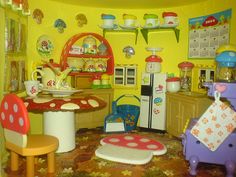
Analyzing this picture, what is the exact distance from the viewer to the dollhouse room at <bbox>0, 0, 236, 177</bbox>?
2639 mm

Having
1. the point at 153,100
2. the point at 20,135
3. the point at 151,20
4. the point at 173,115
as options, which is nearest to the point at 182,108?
the point at 173,115

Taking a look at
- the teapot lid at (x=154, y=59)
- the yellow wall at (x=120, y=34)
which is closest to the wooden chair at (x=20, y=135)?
the yellow wall at (x=120, y=34)

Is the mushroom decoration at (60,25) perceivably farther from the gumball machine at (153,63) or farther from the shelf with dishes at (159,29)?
the gumball machine at (153,63)

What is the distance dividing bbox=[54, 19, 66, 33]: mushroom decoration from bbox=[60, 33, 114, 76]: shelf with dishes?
9.0 inches

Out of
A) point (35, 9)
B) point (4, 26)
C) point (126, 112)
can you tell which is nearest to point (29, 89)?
point (4, 26)

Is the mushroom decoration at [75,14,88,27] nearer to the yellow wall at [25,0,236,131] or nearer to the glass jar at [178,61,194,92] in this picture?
the yellow wall at [25,0,236,131]

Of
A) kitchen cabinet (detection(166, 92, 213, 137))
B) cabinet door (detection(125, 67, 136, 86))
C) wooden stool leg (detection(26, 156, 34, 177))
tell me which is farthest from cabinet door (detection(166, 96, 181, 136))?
wooden stool leg (detection(26, 156, 34, 177))

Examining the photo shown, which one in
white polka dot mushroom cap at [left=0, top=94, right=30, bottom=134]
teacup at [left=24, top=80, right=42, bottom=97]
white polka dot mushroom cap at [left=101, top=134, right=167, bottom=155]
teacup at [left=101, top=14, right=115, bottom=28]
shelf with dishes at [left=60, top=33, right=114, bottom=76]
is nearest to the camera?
white polka dot mushroom cap at [left=0, top=94, right=30, bottom=134]

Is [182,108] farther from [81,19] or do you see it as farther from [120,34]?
[81,19]

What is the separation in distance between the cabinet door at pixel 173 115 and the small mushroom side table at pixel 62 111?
1322 millimetres

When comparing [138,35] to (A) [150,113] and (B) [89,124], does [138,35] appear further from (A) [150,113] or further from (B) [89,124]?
(B) [89,124]

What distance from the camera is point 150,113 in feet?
14.0

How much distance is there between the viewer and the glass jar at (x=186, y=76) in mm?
4055

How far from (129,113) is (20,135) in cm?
233
